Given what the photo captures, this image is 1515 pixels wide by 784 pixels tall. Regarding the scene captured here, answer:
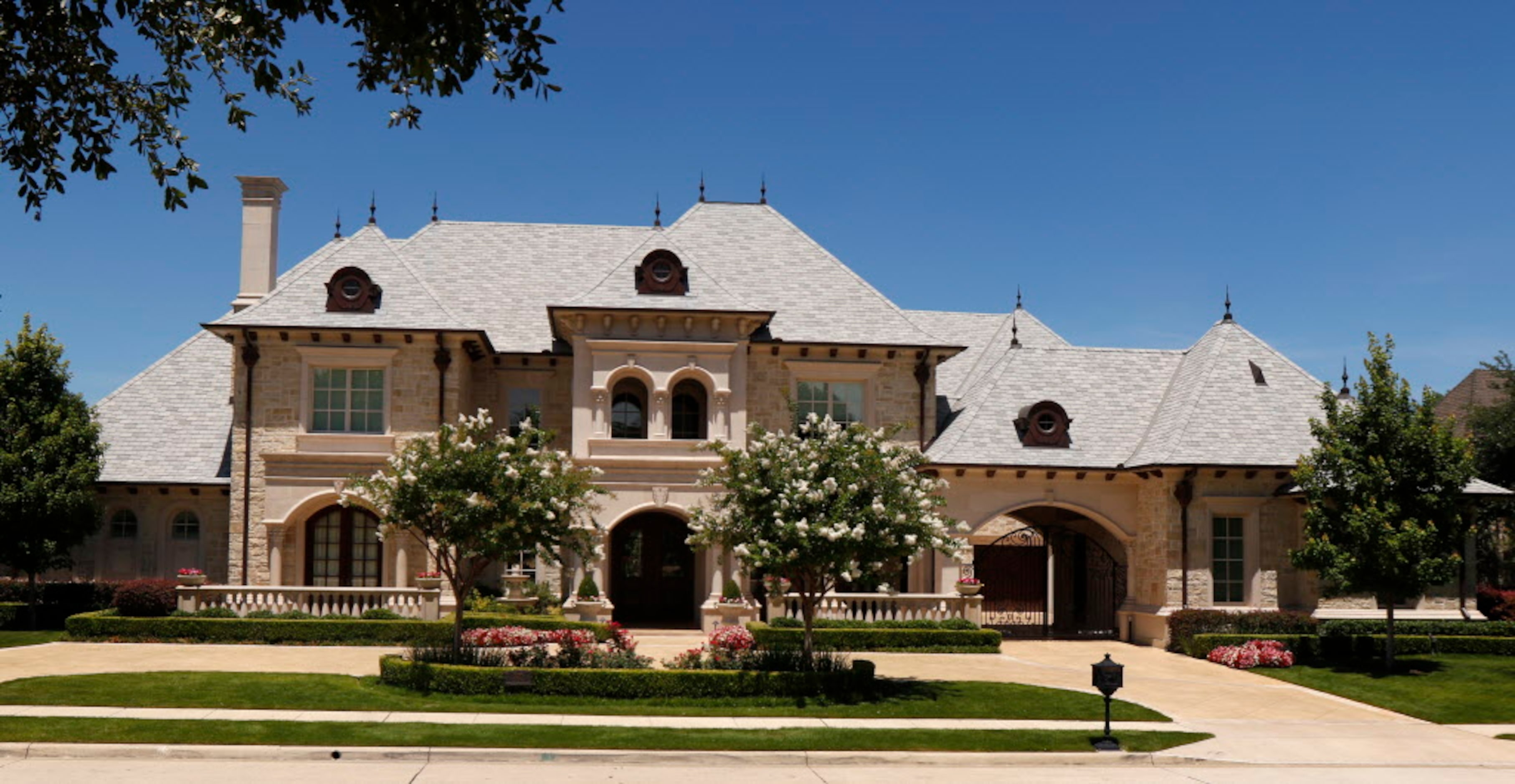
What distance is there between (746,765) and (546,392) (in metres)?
19.1

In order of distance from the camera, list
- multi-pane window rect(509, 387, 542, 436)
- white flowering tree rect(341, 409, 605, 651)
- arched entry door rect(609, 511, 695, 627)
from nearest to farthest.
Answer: white flowering tree rect(341, 409, 605, 651), arched entry door rect(609, 511, 695, 627), multi-pane window rect(509, 387, 542, 436)

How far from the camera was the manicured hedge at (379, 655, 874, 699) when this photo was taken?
66.9 ft

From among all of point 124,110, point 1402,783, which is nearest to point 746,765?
point 1402,783

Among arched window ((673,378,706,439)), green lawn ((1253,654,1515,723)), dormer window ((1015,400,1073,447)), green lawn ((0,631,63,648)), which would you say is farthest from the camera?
arched window ((673,378,706,439))

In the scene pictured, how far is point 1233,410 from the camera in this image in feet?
104

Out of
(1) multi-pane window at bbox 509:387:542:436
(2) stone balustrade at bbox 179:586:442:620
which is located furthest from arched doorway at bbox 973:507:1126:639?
(2) stone balustrade at bbox 179:586:442:620

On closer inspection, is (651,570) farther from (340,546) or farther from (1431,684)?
(1431,684)

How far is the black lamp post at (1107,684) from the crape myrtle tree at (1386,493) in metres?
10.3

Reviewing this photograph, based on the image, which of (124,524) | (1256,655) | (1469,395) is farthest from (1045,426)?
(1469,395)

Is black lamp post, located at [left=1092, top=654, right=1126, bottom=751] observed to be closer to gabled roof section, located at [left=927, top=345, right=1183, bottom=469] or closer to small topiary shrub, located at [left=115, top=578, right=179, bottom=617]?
gabled roof section, located at [left=927, top=345, right=1183, bottom=469]

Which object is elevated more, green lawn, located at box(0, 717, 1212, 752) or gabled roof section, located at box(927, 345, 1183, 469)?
gabled roof section, located at box(927, 345, 1183, 469)

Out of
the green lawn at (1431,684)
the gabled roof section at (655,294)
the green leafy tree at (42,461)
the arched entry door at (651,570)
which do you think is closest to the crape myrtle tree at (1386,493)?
the green lawn at (1431,684)

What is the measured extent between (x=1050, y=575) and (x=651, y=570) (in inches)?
562

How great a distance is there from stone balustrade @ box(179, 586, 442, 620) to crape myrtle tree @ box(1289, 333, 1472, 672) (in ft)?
62.6
